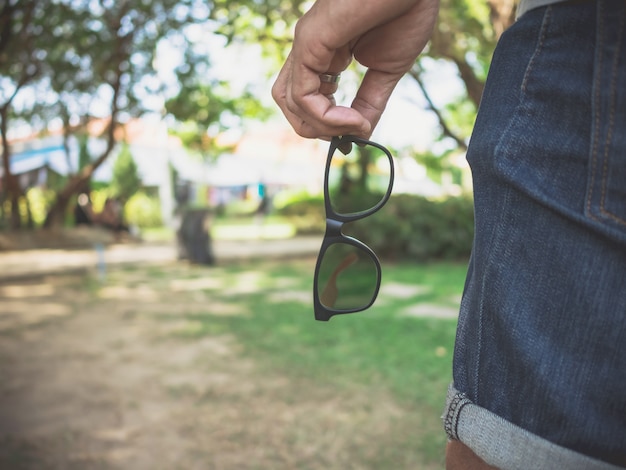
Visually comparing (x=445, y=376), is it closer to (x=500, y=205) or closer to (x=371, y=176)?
(x=500, y=205)

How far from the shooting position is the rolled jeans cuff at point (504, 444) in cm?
80

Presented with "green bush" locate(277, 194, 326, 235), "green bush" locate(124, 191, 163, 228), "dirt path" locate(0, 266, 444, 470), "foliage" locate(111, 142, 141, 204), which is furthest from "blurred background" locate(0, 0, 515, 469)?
"foliage" locate(111, 142, 141, 204)

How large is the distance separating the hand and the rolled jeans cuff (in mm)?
502

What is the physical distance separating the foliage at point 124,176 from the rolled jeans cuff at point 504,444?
26.4m

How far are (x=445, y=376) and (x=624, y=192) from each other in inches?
154

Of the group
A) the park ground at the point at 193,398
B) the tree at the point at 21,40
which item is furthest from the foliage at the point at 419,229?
the tree at the point at 21,40

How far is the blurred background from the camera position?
3500 mm

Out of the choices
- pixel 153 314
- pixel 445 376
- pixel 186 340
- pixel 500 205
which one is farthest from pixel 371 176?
pixel 500 205

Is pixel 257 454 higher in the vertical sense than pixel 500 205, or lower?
lower

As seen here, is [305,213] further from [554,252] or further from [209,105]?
[554,252]

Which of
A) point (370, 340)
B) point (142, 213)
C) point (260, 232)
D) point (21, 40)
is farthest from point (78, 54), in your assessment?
point (142, 213)

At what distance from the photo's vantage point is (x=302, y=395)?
13.5 ft

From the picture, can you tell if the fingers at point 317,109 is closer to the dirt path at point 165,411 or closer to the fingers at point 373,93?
the fingers at point 373,93

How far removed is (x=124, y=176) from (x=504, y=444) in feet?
88.4
